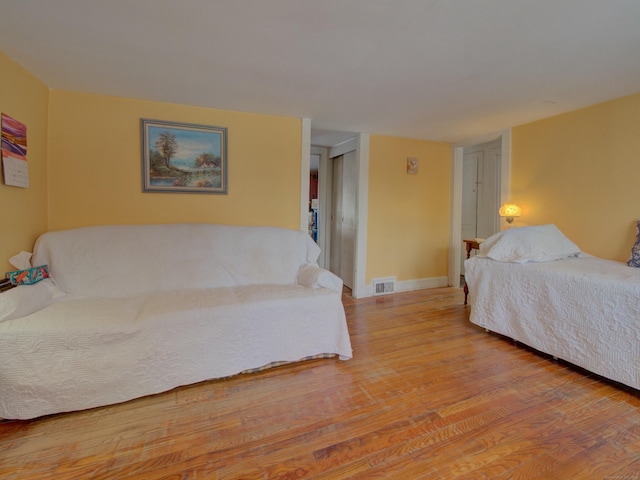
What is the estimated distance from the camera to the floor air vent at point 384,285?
13.3 feet

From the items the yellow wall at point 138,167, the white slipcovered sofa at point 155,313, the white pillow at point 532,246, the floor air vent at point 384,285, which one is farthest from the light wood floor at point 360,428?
the floor air vent at point 384,285

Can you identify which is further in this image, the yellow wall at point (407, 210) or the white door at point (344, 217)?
the white door at point (344, 217)

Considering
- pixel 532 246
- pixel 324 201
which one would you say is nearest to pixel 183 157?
pixel 324 201

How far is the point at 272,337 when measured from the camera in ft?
6.94

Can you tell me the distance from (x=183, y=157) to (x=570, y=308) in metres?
3.41

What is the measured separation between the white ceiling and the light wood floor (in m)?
2.11

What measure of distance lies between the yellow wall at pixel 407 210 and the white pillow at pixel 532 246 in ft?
4.73

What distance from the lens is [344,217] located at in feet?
14.7

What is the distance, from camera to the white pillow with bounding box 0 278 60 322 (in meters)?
1.62

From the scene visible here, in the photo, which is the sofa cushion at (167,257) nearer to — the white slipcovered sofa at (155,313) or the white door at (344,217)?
the white slipcovered sofa at (155,313)

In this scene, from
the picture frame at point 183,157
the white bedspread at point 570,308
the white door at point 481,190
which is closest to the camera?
the white bedspread at point 570,308

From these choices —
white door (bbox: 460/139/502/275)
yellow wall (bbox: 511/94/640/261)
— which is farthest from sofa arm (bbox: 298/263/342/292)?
white door (bbox: 460/139/502/275)

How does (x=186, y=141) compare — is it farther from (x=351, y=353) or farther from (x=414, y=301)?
(x=414, y=301)

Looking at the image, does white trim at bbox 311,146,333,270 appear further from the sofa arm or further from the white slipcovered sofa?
the sofa arm
